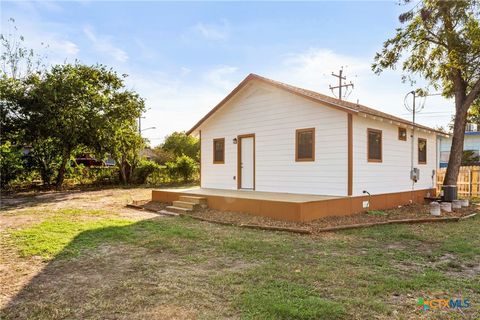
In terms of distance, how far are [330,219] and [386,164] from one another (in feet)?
12.9

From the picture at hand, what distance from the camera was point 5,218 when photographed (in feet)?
29.0

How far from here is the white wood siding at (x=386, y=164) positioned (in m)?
9.64

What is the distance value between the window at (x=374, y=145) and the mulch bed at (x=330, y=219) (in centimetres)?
168

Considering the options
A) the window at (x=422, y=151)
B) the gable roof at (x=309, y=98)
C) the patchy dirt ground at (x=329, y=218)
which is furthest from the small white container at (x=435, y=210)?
the window at (x=422, y=151)

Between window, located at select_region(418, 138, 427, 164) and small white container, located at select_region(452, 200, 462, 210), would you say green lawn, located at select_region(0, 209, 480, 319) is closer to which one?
small white container, located at select_region(452, 200, 462, 210)

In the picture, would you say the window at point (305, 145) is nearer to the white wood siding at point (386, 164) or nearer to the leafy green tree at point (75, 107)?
the white wood siding at point (386, 164)

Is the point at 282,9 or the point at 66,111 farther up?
the point at 282,9

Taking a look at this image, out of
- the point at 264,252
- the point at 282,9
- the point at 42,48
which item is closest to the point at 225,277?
the point at 264,252

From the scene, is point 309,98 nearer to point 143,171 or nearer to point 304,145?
point 304,145

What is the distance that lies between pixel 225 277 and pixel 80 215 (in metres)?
6.78

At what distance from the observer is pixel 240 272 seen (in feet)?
14.6

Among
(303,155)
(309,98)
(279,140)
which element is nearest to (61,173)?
(279,140)

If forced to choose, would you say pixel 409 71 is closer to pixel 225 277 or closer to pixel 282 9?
pixel 282 9

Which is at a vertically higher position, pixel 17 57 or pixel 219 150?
pixel 17 57
